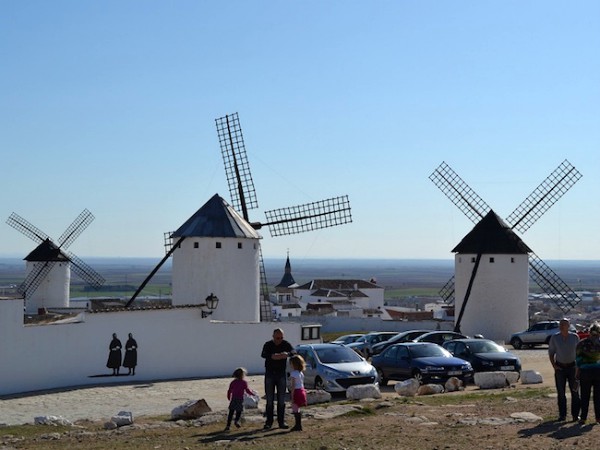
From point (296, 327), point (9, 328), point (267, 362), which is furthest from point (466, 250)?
point (267, 362)

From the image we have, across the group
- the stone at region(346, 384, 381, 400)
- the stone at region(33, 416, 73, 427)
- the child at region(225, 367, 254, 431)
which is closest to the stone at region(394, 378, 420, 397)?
the stone at region(346, 384, 381, 400)

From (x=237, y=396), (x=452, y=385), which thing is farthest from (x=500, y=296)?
(x=237, y=396)

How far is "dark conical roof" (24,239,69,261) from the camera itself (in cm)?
5975

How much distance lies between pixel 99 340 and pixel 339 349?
7.97 m

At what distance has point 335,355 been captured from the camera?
24.2 metres

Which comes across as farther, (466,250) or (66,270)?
(66,270)

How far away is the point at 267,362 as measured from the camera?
1734 centimetres

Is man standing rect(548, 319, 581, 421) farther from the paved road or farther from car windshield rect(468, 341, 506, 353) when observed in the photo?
car windshield rect(468, 341, 506, 353)

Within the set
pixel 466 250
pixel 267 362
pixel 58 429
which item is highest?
pixel 466 250

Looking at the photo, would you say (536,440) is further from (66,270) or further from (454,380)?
(66,270)

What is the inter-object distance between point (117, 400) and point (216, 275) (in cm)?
1216

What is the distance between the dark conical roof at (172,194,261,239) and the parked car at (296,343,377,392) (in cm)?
1281

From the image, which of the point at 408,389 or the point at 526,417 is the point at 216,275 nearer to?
the point at 408,389

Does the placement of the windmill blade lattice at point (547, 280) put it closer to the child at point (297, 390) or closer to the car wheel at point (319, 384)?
the car wheel at point (319, 384)
